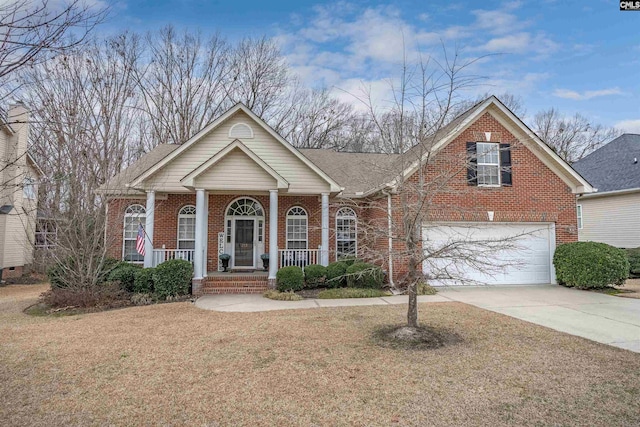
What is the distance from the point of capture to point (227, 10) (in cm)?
1193

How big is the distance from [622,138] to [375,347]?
2274 centimetres

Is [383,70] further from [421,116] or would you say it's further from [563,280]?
[563,280]

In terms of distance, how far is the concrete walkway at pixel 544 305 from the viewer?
22.8 ft

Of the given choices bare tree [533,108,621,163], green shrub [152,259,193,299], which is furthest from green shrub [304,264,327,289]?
bare tree [533,108,621,163]

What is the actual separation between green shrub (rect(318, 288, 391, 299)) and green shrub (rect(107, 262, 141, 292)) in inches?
231

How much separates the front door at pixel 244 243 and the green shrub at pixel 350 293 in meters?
4.10

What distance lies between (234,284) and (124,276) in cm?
332

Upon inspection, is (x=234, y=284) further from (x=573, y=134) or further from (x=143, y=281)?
(x=573, y=134)

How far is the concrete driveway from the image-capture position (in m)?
6.76

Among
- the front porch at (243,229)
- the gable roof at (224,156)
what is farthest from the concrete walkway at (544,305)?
the gable roof at (224,156)

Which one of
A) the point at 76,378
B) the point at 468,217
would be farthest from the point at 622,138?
the point at 76,378

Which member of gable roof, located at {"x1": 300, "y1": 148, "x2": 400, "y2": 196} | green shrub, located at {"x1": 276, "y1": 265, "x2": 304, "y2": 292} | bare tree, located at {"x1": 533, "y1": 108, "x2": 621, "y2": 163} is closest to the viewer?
green shrub, located at {"x1": 276, "y1": 265, "x2": 304, "y2": 292}

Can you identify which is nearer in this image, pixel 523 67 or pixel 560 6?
pixel 523 67

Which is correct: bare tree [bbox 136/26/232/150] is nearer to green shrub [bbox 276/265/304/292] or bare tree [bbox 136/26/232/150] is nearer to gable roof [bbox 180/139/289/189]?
gable roof [bbox 180/139/289/189]
